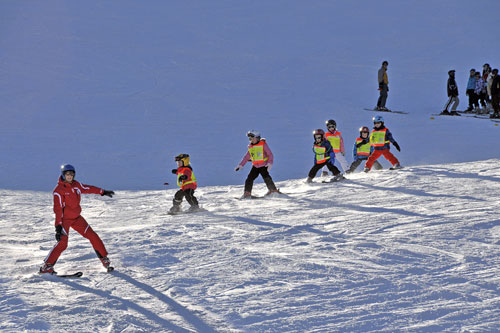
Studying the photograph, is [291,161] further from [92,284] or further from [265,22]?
[265,22]

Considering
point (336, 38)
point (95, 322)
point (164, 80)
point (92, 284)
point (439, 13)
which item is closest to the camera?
Result: point (95, 322)

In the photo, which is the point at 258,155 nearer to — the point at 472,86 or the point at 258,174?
the point at 258,174

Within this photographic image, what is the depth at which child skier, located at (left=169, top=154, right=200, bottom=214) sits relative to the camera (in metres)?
9.44

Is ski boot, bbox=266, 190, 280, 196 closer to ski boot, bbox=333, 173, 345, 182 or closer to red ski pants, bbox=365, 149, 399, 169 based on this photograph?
ski boot, bbox=333, 173, 345, 182

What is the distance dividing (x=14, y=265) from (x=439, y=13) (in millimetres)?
36557

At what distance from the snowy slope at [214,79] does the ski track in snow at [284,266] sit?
4.27 meters

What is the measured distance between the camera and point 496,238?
696cm

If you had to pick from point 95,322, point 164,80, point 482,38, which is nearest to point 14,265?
point 95,322

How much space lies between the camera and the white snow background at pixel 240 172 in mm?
5527

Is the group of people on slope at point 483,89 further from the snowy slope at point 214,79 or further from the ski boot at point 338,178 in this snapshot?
the ski boot at point 338,178

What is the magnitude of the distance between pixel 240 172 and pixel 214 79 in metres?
10.3

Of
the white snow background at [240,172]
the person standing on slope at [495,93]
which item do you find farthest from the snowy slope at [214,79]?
the person standing on slope at [495,93]

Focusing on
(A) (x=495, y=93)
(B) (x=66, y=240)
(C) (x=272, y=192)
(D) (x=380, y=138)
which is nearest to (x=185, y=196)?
(C) (x=272, y=192)

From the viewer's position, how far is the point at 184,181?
9.55 metres
